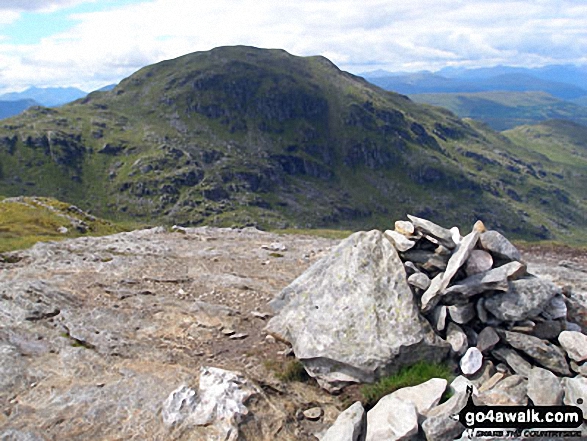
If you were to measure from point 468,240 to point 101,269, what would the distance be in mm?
24960

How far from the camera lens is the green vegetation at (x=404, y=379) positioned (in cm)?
1633

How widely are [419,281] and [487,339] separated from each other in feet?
11.0

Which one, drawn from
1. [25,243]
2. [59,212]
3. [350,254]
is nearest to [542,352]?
[350,254]

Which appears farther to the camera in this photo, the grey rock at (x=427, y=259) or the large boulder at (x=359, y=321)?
the grey rock at (x=427, y=259)

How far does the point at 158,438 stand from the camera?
14953mm

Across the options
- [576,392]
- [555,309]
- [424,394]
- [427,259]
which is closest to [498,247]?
[427,259]

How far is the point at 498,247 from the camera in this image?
1953 cm

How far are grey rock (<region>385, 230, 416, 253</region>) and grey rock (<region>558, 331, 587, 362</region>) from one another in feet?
22.1

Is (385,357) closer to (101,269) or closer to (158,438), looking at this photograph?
(158,438)

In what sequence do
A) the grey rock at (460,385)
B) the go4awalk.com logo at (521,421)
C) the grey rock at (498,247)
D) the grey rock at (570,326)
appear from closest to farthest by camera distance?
1. the go4awalk.com logo at (521,421)
2. the grey rock at (460,385)
3. the grey rock at (570,326)
4. the grey rock at (498,247)

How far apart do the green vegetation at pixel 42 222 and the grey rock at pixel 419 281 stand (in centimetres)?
3656

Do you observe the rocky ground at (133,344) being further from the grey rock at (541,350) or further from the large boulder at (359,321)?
the grey rock at (541,350)

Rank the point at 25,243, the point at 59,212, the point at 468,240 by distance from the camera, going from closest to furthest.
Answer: the point at 468,240 → the point at 25,243 → the point at 59,212

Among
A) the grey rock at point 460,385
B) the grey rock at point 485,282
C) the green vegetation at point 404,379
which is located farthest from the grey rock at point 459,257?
the grey rock at point 460,385
